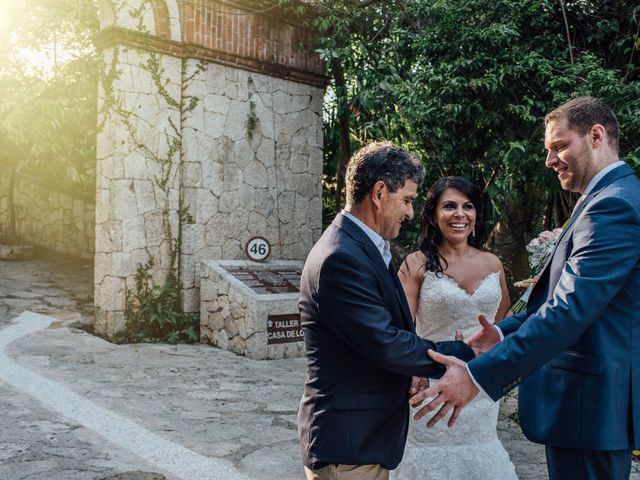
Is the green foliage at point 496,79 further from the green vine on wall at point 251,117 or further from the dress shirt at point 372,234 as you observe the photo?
Answer: the dress shirt at point 372,234

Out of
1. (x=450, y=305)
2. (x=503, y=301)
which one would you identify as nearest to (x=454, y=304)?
(x=450, y=305)

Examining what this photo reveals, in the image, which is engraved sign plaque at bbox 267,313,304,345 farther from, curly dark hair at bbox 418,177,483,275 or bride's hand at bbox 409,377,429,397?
bride's hand at bbox 409,377,429,397

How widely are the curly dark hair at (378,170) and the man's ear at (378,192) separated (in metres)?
0.01

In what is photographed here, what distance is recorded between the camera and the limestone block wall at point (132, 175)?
8297 millimetres

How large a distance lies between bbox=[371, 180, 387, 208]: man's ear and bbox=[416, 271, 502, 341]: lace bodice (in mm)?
1369

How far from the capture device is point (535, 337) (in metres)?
2.27

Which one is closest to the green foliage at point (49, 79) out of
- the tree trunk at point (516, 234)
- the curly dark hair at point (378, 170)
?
the tree trunk at point (516, 234)

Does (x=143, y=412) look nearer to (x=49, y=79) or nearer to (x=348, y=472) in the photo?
(x=348, y=472)

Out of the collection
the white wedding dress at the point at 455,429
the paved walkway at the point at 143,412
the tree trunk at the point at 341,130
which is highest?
the tree trunk at the point at 341,130

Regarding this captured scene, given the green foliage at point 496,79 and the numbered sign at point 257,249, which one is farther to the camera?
the numbered sign at point 257,249

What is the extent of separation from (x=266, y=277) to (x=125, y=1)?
396 cm

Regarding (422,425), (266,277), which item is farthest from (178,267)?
(422,425)

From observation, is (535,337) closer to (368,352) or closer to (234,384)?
(368,352)

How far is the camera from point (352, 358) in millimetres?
2221
